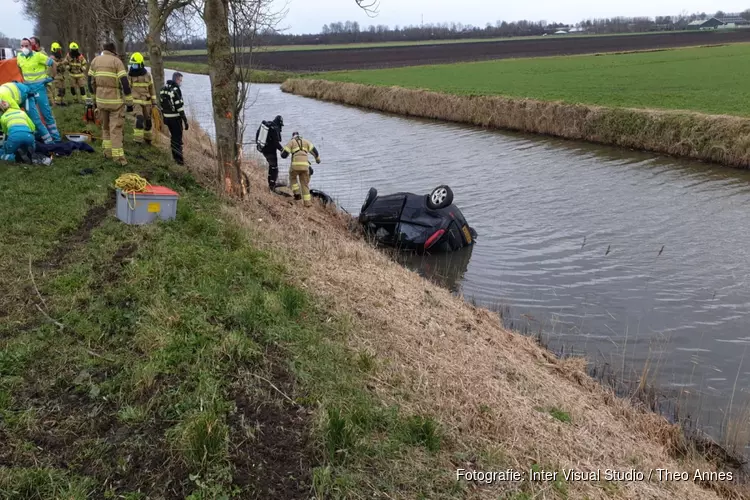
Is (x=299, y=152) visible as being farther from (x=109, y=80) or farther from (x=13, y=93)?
(x=13, y=93)

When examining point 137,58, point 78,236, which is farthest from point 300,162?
point 78,236

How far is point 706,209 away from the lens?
1402 cm

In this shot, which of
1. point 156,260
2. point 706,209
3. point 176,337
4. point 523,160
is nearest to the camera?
point 176,337

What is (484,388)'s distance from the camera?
17.1ft

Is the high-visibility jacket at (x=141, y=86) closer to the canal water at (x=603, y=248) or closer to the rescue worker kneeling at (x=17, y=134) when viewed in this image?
the rescue worker kneeling at (x=17, y=134)

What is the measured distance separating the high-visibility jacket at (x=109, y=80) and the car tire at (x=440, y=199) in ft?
19.4

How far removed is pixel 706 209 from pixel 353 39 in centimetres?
12092

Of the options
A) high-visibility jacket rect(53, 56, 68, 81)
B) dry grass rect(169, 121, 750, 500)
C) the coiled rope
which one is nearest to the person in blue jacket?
the coiled rope

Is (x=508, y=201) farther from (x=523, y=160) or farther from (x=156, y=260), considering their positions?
(x=156, y=260)

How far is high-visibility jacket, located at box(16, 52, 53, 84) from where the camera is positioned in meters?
10.9

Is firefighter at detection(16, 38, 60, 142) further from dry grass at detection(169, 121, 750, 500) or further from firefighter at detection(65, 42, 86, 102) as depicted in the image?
firefighter at detection(65, 42, 86, 102)

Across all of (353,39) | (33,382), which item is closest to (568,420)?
(33,382)

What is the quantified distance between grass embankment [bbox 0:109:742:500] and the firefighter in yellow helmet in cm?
475

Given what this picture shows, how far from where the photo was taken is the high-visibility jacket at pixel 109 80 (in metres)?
9.68
